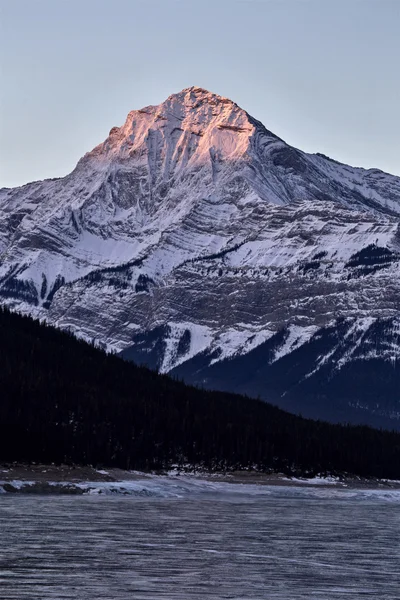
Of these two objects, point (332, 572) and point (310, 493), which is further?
point (310, 493)

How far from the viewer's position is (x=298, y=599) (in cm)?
7475

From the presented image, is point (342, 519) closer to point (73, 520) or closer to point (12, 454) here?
point (73, 520)

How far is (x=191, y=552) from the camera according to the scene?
94250 millimetres

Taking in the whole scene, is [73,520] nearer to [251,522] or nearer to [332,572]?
[251,522]

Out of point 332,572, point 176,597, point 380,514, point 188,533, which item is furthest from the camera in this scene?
point 380,514

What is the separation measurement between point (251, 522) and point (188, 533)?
59.8 ft

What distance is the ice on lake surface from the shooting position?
7719cm

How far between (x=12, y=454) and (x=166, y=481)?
21625 mm

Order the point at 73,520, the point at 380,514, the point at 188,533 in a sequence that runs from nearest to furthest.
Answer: the point at 188,533
the point at 73,520
the point at 380,514

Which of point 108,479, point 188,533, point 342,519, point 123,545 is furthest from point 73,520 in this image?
point 108,479

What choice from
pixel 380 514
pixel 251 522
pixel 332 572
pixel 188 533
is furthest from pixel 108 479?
pixel 332 572

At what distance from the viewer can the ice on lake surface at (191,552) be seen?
77188 mm

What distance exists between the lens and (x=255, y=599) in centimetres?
7425

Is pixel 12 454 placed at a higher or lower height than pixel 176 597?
higher
